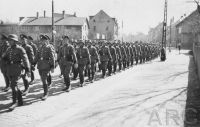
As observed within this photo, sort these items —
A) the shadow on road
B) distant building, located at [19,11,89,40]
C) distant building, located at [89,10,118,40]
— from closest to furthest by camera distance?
1. the shadow on road
2. distant building, located at [19,11,89,40]
3. distant building, located at [89,10,118,40]

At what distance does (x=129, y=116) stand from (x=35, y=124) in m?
2.26

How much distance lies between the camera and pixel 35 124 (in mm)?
6238

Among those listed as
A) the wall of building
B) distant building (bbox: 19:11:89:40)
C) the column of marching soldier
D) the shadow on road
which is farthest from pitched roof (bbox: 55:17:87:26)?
the shadow on road

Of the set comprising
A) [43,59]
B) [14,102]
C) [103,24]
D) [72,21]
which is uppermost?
[103,24]

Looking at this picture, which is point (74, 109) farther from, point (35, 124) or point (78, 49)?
point (78, 49)

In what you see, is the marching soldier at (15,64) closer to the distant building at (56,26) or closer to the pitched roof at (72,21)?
the distant building at (56,26)

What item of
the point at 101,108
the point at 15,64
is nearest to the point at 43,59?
the point at 15,64

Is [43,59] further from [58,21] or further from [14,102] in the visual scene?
[58,21]

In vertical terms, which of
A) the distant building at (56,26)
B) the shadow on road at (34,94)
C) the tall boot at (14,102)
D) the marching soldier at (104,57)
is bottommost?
the shadow on road at (34,94)

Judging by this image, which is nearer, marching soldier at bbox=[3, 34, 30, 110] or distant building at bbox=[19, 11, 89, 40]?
marching soldier at bbox=[3, 34, 30, 110]

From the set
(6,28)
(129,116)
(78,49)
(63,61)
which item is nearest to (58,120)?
(129,116)

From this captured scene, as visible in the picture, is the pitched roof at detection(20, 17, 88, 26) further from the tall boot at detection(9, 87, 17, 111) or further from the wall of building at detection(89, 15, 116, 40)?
the tall boot at detection(9, 87, 17, 111)

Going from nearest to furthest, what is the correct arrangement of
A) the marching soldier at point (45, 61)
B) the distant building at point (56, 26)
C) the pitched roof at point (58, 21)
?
the marching soldier at point (45, 61) < the distant building at point (56, 26) < the pitched roof at point (58, 21)

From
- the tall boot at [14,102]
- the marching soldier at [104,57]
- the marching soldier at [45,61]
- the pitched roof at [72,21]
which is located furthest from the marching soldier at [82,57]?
the pitched roof at [72,21]
